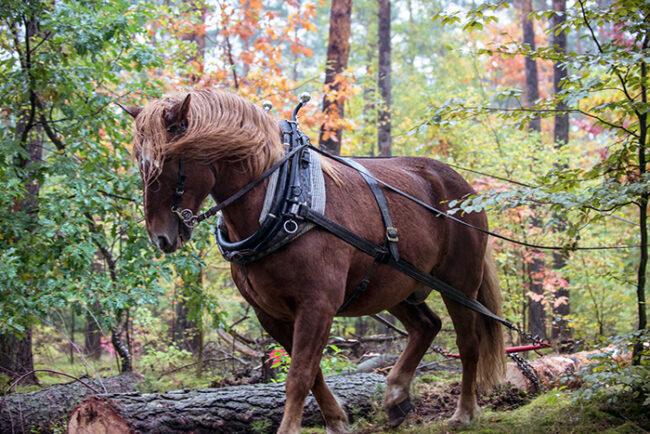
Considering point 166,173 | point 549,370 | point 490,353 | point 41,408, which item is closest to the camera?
point 166,173

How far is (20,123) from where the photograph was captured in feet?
18.5

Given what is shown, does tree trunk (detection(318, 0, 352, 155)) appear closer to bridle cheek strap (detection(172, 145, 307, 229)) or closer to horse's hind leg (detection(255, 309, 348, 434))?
horse's hind leg (detection(255, 309, 348, 434))

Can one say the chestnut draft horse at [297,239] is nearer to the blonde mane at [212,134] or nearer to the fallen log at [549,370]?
the blonde mane at [212,134]

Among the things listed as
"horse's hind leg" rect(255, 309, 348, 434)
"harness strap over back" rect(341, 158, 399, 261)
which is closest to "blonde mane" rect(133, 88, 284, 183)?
"harness strap over back" rect(341, 158, 399, 261)

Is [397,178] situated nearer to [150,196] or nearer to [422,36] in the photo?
[150,196]

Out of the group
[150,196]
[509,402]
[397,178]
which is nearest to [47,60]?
[150,196]

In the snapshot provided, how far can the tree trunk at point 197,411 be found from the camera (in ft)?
10.8

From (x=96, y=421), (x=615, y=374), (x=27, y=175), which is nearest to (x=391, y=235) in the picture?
(x=615, y=374)

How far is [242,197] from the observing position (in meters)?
2.74

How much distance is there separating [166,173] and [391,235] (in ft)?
4.58

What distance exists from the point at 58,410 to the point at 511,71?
2419 centimetres

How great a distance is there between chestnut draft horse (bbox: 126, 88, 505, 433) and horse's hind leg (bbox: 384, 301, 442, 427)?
10 millimetres

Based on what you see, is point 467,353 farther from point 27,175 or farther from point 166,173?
point 27,175

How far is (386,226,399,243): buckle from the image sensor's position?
3.10 m
